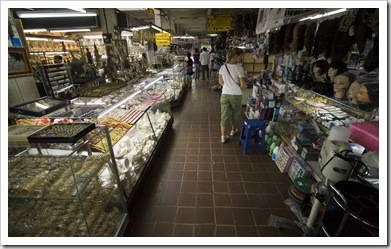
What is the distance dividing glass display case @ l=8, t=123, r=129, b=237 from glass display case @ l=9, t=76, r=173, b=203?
A: 395 mm

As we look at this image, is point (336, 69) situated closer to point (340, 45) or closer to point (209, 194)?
point (340, 45)

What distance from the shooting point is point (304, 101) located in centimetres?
330

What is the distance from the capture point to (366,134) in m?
1.91

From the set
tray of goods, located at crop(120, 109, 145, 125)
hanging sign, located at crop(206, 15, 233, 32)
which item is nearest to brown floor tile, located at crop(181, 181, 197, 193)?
tray of goods, located at crop(120, 109, 145, 125)

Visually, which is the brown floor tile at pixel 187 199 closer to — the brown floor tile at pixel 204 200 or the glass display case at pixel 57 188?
the brown floor tile at pixel 204 200

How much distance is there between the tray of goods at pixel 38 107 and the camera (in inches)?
83.4

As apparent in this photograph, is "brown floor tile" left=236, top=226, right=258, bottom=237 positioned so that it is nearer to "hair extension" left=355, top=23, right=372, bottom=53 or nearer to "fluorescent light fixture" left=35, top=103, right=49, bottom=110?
"hair extension" left=355, top=23, right=372, bottom=53

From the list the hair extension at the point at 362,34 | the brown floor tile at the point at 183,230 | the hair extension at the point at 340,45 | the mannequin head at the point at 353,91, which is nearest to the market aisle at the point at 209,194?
the brown floor tile at the point at 183,230

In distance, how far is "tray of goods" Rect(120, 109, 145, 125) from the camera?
10.7 feet

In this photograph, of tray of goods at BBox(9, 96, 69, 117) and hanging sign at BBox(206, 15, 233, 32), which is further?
hanging sign at BBox(206, 15, 233, 32)

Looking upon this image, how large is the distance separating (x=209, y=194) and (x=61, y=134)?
2189mm

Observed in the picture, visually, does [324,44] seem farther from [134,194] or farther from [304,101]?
[134,194]

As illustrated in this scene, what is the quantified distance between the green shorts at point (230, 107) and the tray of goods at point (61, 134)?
296cm

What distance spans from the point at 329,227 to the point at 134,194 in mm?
2398
